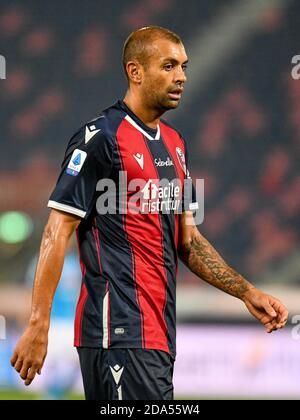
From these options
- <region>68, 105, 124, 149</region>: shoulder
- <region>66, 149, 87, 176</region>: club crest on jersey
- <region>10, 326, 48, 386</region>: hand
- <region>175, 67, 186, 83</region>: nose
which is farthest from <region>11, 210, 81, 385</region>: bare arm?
<region>175, 67, 186, 83</region>: nose

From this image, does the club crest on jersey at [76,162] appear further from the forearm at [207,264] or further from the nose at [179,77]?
the forearm at [207,264]

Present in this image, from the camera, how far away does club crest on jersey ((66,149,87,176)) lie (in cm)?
277

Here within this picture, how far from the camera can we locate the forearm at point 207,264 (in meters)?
3.10

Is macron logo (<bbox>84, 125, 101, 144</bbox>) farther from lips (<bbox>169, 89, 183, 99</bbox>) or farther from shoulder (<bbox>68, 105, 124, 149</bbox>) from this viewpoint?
lips (<bbox>169, 89, 183, 99</bbox>)

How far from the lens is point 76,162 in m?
2.78

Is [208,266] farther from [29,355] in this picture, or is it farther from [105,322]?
[29,355]

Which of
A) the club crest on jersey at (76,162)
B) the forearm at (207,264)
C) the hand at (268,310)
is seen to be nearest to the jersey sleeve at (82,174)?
the club crest on jersey at (76,162)

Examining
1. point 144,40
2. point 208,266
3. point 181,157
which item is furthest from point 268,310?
point 144,40

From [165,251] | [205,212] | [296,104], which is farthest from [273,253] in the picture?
[165,251]

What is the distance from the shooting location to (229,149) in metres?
6.32

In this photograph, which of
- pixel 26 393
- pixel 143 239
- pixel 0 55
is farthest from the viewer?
pixel 0 55

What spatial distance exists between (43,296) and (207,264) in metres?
0.71

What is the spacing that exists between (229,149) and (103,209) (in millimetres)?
3578

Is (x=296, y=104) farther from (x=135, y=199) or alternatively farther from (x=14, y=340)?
(x=135, y=199)
